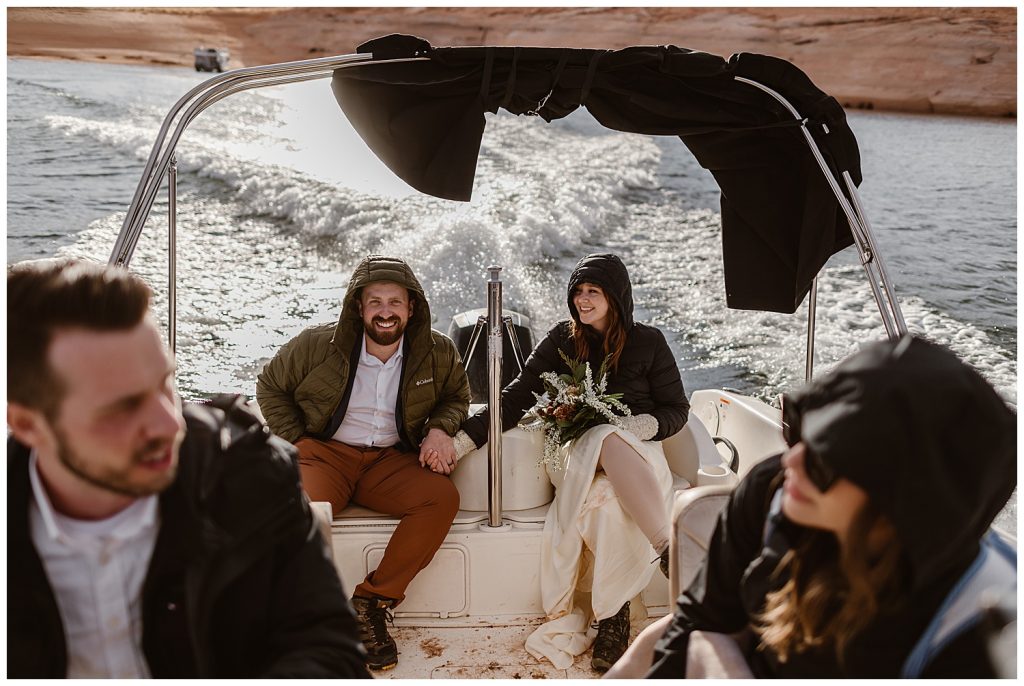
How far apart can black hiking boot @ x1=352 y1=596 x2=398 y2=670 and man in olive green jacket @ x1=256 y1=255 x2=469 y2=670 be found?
0.26 metres

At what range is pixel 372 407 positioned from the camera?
2625mm

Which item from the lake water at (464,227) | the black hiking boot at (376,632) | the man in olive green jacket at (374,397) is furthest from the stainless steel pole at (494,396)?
the lake water at (464,227)

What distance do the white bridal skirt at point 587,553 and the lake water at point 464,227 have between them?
13.0 feet

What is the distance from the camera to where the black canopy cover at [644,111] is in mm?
2314

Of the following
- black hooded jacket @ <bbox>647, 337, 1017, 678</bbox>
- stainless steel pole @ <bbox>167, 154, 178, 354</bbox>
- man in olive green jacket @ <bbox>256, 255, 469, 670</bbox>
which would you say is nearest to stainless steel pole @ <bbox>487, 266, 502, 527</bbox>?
man in olive green jacket @ <bbox>256, 255, 469, 670</bbox>

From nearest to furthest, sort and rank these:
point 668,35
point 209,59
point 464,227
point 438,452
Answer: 1. point 438,452
2. point 464,227
3. point 668,35
4. point 209,59

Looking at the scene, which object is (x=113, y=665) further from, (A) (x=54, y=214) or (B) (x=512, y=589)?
(A) (x=54, y=214)

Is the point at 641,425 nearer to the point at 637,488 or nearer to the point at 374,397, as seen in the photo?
the point at 637,488

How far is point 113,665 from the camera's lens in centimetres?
115

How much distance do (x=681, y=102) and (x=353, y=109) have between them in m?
0.91

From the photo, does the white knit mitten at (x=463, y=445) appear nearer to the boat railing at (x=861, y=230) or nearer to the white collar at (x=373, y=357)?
the white collar at (x=373, y=357)

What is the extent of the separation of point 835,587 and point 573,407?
147cm

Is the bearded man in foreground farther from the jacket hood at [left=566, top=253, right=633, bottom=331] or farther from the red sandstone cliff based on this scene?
the red sandstone cliff

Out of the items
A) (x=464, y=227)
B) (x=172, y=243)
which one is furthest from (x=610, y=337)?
(x=464, y=227)
